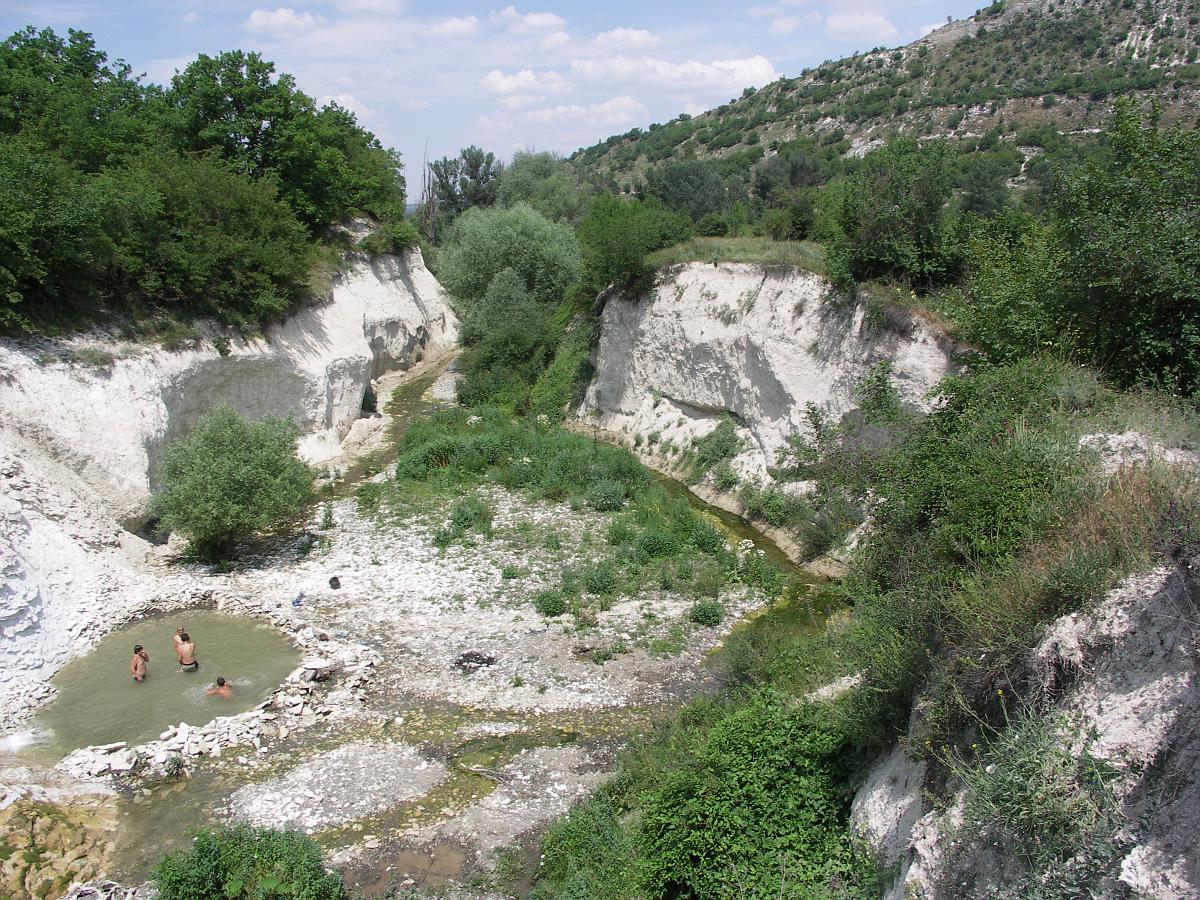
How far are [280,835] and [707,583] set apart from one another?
1078 centimetres

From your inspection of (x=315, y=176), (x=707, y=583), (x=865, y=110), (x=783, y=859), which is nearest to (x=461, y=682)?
(x=707, y=583)

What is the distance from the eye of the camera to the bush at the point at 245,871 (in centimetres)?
895

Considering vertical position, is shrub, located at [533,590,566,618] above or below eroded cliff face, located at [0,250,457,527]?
below

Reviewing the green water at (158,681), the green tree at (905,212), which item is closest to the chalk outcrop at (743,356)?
the green tree at (905,212)

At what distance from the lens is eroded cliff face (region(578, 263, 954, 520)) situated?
70.1ft

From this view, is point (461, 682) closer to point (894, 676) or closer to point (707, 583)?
point (707, 583)

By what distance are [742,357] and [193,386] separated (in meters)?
17.4

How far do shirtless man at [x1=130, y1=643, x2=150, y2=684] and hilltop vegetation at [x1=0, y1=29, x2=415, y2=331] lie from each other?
10.2 meters

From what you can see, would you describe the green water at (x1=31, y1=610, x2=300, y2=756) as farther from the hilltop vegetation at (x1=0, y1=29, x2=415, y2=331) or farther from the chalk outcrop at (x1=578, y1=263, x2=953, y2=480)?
the chalk outcrop at (x1=578, y1=263, x2=953, y2=480)

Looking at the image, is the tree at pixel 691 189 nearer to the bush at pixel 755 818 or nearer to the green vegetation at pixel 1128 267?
the green vegetation at pixel 1128 267

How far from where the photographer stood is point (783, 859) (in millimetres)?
7949

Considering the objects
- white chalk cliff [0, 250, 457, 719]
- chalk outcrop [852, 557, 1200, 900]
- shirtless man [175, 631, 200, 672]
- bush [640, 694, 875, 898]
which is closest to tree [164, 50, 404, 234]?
white chalk cliff [0, 250, 457, 719]

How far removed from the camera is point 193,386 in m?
22.8

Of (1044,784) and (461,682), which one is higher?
(1044,784)
